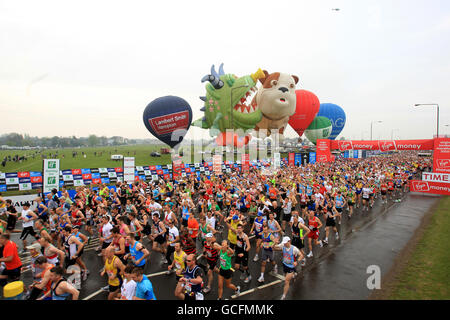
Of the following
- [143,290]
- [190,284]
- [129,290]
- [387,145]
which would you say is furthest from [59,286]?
[387,145]

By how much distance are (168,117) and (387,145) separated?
23700mm

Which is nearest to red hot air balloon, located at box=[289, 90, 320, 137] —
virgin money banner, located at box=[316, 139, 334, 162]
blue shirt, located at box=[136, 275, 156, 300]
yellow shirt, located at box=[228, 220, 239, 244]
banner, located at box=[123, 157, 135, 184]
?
virgin money banner, located at box=[316, 139, 334, 162]

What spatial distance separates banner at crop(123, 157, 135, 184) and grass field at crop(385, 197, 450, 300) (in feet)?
58.0

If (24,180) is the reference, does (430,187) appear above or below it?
below

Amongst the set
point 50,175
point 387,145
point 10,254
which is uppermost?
point 387,145

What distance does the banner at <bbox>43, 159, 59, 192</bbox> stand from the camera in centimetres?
1510

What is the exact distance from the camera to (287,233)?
1088cm

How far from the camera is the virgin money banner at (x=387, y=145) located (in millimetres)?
23609

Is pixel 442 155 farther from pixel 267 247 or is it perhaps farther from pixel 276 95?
pixel 267 247

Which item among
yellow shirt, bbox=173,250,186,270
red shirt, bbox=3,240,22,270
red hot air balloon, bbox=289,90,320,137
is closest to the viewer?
yellow shirt, bbox=173,250,186,270

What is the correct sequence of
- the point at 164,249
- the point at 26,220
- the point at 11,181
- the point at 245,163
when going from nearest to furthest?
the point at 164,249 < the point at 26,220 < the point at 11,181 < the point at 245,163

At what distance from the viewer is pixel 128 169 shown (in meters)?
19.4

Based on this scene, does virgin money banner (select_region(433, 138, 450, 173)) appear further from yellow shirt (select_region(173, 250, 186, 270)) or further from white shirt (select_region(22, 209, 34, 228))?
white shirt (select_region(22, 209, 34, 228))
